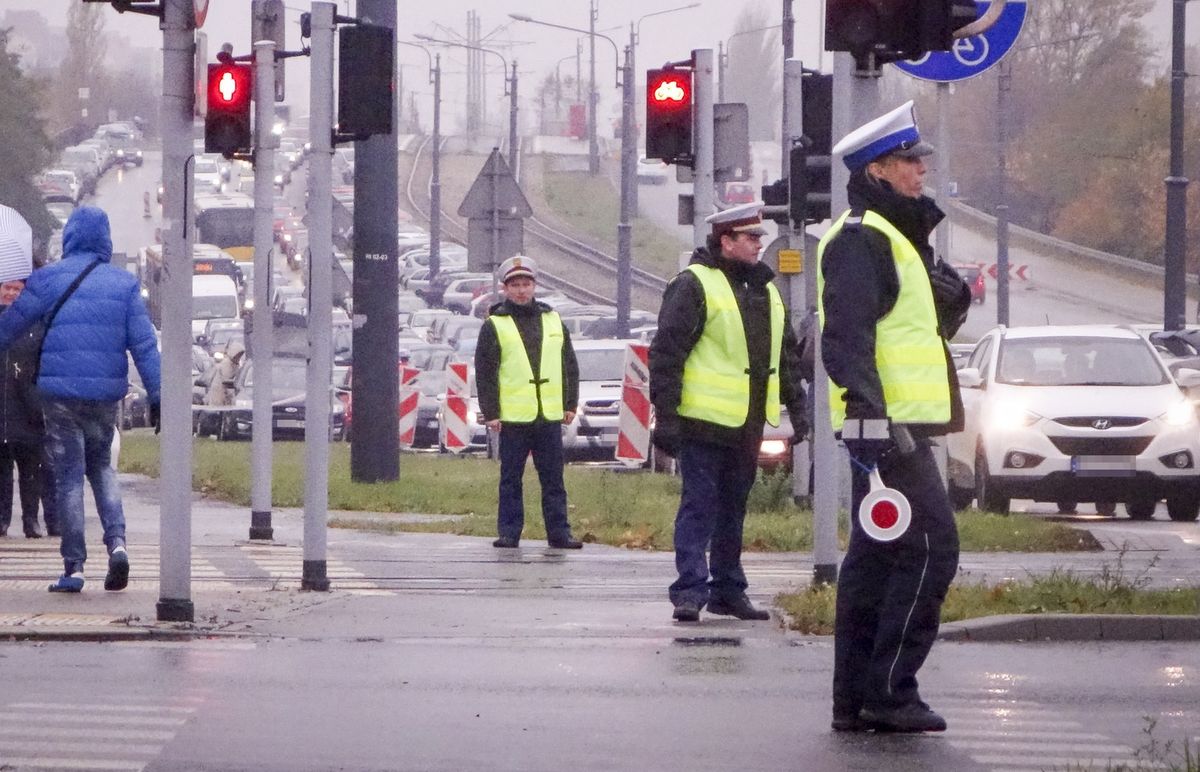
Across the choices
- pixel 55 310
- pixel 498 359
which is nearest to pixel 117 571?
pixel 55 310

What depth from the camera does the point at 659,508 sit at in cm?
1794

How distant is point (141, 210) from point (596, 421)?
72875 millimetres

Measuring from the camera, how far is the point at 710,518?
10570 mm

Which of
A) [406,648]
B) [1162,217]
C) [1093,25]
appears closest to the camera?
[406,648]

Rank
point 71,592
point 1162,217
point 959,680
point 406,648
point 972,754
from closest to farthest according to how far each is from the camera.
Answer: point 972,754 < point 959,680 < point 406,648 < point 71,592 < point 1162,217

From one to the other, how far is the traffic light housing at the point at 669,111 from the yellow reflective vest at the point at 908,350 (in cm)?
730

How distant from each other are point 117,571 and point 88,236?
1.68 meters

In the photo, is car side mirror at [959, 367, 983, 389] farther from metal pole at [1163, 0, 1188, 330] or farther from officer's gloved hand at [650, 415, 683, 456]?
metal pole at [1163, 0, 1188, 330]

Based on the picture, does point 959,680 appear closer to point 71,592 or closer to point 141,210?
point 71,592

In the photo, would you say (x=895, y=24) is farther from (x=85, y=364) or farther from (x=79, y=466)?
(x=79, y=466)

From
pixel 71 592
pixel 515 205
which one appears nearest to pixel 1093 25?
pixel 515 205

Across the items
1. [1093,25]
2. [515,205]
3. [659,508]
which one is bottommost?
[659,508]

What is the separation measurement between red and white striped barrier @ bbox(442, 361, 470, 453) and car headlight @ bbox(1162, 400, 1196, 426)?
1326 cm

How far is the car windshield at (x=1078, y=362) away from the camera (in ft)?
64.2
